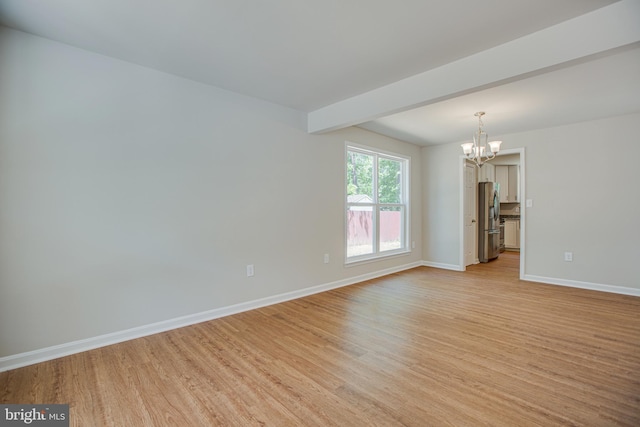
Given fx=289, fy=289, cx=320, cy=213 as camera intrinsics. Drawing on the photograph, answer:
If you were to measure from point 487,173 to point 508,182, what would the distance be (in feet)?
4.45

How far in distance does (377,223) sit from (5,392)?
444 centimetres

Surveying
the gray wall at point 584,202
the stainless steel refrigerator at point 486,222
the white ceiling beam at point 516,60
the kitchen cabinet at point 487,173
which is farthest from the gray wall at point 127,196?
the kitchen cabinet at point 487,173

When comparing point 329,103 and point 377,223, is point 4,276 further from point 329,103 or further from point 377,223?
point 377,223

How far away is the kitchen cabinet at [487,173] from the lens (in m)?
6.80

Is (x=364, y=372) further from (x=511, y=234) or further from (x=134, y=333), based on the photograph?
(x=511, y=234)

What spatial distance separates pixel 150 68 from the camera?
8.78 ft

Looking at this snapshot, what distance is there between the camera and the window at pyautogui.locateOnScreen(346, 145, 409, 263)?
183 inches

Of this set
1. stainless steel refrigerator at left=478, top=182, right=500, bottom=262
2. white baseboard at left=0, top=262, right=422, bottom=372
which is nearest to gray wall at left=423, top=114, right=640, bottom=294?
stainless steel refrigerator at left=478, top=182, right=500, bottom=262

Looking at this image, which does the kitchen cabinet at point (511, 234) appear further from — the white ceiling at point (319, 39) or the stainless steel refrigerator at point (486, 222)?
the white ceiling at point (319, 39)

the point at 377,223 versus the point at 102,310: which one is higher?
the point at 377,223

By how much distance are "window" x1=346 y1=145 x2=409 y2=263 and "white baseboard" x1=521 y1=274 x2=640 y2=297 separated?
207 cm

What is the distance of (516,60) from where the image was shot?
220 centimetres

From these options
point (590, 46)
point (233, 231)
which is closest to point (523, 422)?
point (590, 46)

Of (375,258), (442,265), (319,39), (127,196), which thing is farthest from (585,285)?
(127,196)
